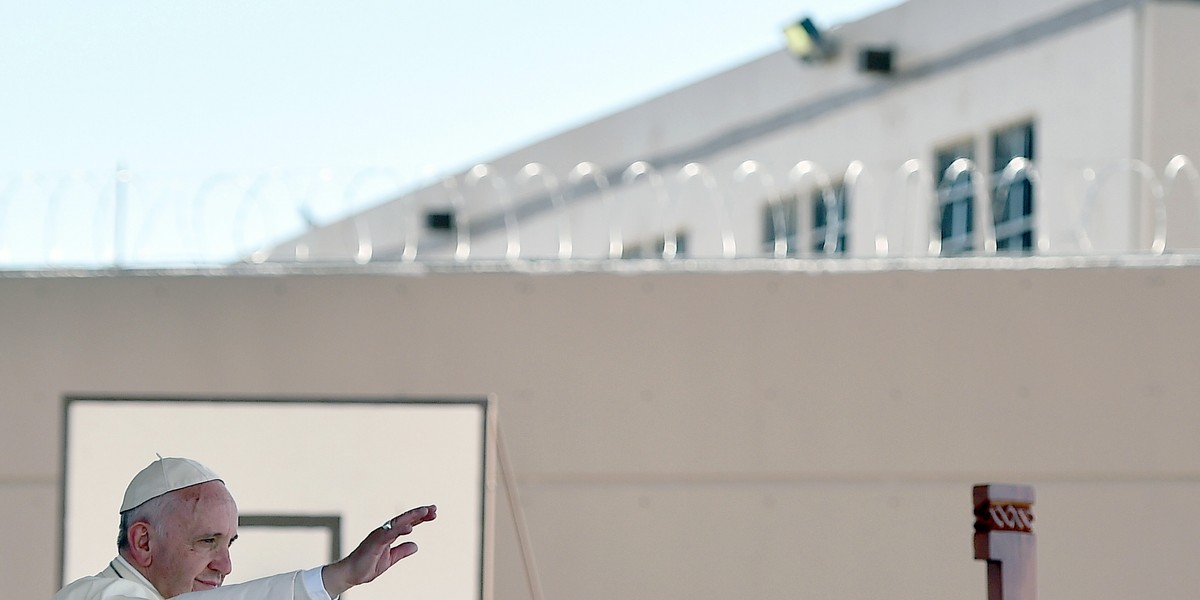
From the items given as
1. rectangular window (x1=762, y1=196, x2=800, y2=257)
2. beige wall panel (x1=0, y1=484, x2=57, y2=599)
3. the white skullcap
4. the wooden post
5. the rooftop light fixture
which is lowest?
beige wall panel (x1=0, y1=484, x2=57, y2=599)

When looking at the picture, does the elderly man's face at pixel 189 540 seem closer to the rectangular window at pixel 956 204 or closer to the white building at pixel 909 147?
the white building at pixel 909 147

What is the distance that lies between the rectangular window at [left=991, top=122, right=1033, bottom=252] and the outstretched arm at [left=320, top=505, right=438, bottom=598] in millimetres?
6804

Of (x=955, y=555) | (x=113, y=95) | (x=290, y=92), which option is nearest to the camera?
(x=955, y=555)

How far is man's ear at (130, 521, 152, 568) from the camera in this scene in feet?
7.58

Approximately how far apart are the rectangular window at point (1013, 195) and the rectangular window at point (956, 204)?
144 mm

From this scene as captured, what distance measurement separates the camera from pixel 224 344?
509 cm

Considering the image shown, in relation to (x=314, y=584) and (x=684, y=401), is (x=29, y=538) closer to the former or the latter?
(x=684, y=401)

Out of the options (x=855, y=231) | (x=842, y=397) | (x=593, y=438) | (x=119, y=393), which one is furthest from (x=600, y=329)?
(x=855, y=231)

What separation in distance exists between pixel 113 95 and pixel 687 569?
17.5ft

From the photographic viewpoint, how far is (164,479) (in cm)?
234

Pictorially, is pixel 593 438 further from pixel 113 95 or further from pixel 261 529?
pixel 113 95

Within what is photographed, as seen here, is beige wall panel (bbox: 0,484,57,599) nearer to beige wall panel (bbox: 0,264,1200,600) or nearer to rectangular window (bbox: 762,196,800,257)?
beige wall panel (bbox: 0,264,1200,600)

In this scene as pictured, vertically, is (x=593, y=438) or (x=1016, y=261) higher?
(x=1016, y=261)

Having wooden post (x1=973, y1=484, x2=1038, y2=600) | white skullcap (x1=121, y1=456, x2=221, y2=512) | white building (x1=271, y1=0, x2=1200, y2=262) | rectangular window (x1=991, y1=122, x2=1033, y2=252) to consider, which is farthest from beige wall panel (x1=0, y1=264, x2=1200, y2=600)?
rectangular window (x1=991, y1=122, x2=1033, y2=252)
